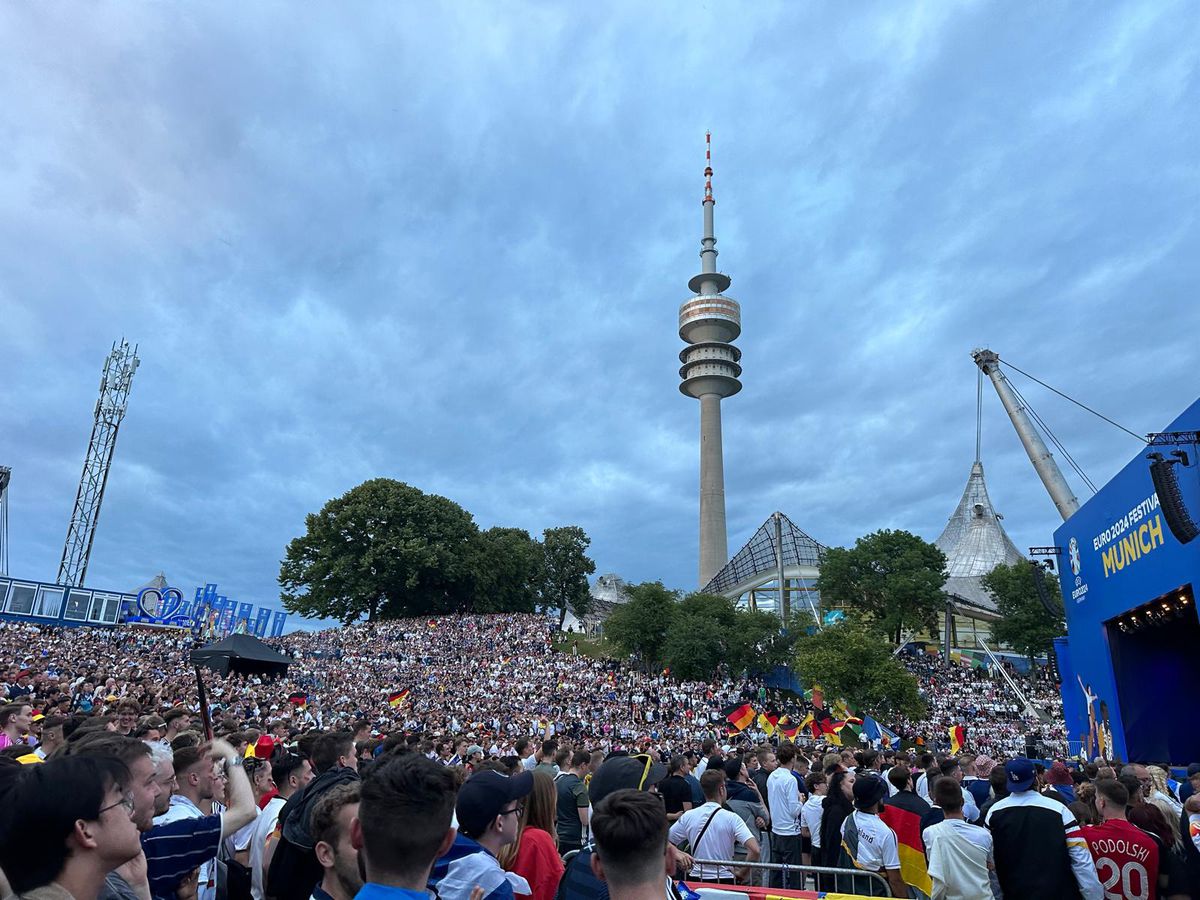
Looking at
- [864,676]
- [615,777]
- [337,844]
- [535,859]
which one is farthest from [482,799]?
[864,676]

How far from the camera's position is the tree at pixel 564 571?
71812 millimetres

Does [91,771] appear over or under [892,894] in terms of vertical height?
over

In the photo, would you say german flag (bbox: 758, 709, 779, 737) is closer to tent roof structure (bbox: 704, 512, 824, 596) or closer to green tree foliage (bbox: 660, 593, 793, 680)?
green tree foliage (bbox: 660, 593, 793, 680)

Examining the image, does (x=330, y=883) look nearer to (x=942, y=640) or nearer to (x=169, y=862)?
(x=169, y=862)

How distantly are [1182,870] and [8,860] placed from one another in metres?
6.35

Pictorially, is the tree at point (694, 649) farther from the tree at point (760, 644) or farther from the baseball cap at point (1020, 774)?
the baseball cap at point (1020, 774)

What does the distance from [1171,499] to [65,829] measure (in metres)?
20.2

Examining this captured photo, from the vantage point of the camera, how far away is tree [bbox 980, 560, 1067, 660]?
48281 mm

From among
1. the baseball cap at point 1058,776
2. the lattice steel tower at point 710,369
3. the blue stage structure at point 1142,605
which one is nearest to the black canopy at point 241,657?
the baseball cap at point 1058,776

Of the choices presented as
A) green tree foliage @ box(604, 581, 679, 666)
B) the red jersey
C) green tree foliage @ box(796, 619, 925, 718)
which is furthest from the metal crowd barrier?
green tree foliage @ box(604, 581, 679, 666)

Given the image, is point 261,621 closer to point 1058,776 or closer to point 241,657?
point 241,657

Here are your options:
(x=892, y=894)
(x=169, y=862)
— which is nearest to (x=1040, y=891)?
(x=892, y=894)

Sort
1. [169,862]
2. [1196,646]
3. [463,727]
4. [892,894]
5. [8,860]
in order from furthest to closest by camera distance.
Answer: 1. [463,727]
2. [1196,646]
3. [892,894]
4. [169,862]
5. [8,860]

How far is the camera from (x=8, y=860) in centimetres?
208
